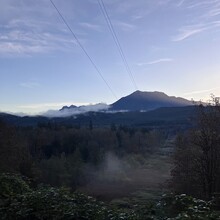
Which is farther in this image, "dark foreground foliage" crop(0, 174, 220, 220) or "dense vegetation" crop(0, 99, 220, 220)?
"dense vegetation" crop(0, 99, 220, 220)

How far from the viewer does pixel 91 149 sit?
89.1 meters

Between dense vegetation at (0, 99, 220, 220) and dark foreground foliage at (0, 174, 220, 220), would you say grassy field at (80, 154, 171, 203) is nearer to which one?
dense vegetation at (0, 99, 220, 220)

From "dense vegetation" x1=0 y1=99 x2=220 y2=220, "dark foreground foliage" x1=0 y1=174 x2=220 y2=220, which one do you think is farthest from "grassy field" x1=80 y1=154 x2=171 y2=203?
"dark foreground foliage" x1=0 y1=174 x2=220 y2=220

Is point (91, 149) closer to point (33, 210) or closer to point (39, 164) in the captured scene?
point (39, 164)

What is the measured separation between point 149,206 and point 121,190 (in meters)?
66.0

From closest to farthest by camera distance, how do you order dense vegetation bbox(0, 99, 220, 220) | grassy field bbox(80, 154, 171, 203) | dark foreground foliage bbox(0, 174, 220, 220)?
dark foreground foliage bbox(0, 174, 220, 220) < dense vegetation bbox(0, 99, 220, 220) < grassy field bbox(80, 154, 171, 203)

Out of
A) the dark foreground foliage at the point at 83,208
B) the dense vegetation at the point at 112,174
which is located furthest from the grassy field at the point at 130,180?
the dark foreground foliage at the point at 83,208

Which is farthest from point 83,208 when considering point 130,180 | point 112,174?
point 112,174

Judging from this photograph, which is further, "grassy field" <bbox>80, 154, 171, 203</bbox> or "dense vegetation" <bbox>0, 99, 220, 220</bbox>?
"grassy field" <bbox>80, 154, 171, 203</bbox>

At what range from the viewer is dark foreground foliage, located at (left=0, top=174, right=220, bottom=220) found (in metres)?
6.23

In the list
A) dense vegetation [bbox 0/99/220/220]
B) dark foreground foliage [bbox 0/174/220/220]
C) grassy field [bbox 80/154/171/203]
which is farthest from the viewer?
grassy field [bbox 80/154/171/203]

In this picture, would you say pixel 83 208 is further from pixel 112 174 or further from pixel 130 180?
pixel 112 174

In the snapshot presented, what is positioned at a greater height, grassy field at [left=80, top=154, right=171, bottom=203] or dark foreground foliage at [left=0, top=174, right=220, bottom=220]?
dark foreground foliage at [left=0, top=174, right=220, bottom=220]

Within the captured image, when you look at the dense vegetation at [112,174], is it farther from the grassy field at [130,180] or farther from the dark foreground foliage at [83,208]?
the grassy field at [130,180]
